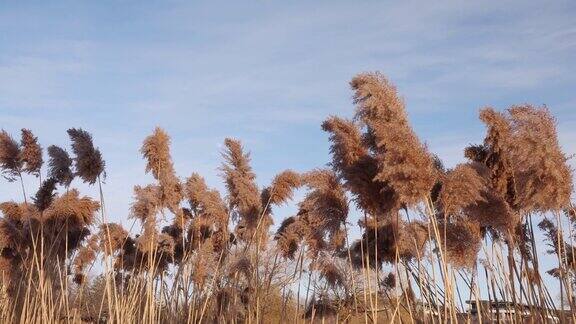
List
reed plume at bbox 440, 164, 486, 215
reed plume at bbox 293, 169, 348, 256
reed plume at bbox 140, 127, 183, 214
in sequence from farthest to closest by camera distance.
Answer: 1. reed plume at bbox 140, 127, 183, 214
2. reed plume at bbox 293, 169, 348, 256
3. reed plume at bbox 440, 164, 486, 215

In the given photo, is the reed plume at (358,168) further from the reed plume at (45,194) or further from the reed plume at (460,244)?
the reed plume at (45,194)

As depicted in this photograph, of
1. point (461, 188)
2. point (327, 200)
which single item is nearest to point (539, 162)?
point (461, 188)

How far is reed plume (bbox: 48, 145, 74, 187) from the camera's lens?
7.98 meters

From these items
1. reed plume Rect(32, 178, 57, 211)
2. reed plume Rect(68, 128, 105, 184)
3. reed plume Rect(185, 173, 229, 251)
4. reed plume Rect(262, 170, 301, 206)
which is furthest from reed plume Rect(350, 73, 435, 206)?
reed plume Rect(32, 178, 57, 211)

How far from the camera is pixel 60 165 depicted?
26.2 ft

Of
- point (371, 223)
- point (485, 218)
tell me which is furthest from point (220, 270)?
point (485, 218)

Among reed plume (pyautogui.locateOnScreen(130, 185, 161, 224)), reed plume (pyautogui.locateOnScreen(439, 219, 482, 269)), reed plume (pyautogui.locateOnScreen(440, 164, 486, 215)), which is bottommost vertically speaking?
reed plume (pyautogui.locateOnScreen(439, 219, 482, 269))

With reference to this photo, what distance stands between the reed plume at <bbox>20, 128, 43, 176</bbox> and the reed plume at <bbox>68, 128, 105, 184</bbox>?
90 centimetres

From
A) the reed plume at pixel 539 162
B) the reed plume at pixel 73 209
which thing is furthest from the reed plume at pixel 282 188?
the reed plume at pixel 539 162

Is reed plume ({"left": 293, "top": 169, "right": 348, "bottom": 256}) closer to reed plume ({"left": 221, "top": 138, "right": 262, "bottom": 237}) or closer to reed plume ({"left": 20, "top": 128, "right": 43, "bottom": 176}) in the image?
reed plume ({"left": 221, "top": 138, "right": 262, "bottom": 237})

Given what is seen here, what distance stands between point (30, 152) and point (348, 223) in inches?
152

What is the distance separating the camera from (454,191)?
5.64m

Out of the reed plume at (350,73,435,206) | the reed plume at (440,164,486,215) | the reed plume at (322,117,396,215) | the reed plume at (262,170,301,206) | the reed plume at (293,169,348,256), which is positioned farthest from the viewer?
the reed plume at (262,170,301,206)

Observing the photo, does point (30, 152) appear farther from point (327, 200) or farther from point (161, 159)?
point (327, 200)
